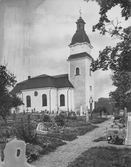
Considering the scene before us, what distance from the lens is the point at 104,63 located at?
279cm

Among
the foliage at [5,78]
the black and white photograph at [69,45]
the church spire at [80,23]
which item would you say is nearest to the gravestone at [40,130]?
the black and white photograph at [69,45]

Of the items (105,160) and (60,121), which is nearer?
(105,160)

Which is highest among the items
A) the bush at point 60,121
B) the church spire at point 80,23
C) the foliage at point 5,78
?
the church spire at point 80,23

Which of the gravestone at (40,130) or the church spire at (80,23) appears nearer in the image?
the church spire at (80,23)

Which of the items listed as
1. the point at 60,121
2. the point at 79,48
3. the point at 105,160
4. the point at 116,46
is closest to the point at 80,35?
the point at 79,48

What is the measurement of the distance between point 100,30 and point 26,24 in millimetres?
1387

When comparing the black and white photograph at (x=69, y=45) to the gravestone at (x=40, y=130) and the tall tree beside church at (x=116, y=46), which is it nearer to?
the tall tree beside church at (x=116, y=46)

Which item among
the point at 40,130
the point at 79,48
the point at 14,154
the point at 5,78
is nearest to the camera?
the point at 14,154

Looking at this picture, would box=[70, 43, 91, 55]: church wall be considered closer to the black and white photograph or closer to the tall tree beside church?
the black and white photograph

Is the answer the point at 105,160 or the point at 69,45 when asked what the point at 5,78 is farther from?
the point at 105,160

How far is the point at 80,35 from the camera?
10.9 ft

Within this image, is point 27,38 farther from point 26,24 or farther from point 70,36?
point 70,36

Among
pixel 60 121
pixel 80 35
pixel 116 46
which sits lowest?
pixel 60 121

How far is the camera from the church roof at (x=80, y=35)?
320 cm
